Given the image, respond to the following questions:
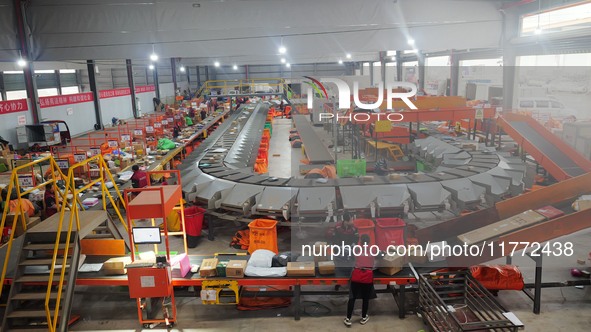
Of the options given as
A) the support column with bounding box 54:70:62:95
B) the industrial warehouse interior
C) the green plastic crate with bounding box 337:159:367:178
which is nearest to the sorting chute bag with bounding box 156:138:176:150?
the industrial warehouse interior

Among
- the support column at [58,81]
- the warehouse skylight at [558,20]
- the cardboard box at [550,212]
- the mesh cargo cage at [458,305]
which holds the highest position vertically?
the warehouse skylight at [558,20]

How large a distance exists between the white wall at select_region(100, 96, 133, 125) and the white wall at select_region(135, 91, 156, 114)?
8.97 ft

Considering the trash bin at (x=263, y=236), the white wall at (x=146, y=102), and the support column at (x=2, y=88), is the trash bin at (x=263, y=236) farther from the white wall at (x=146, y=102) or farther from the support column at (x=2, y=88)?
the white wall at (x=146, y=102)

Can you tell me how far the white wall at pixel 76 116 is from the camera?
22797mm

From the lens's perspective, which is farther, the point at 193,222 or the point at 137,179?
the point at 137,179

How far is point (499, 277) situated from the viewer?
6695 mm

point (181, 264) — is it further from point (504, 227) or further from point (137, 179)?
point (137, 179)

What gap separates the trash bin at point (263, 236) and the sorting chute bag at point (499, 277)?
3.56m

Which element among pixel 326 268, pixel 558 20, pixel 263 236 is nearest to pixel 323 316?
pixel 326 268

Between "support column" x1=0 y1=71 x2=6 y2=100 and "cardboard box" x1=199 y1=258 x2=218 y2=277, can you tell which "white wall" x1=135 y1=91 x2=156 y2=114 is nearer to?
"support column" x1=0 y1=71 x2=6 y2=100

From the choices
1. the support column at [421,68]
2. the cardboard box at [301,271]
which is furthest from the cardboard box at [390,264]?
the support column at [421,68]

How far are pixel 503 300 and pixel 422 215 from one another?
12.2 ft

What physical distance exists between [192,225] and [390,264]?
4.56m

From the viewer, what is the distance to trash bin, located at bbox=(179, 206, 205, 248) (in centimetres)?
920
